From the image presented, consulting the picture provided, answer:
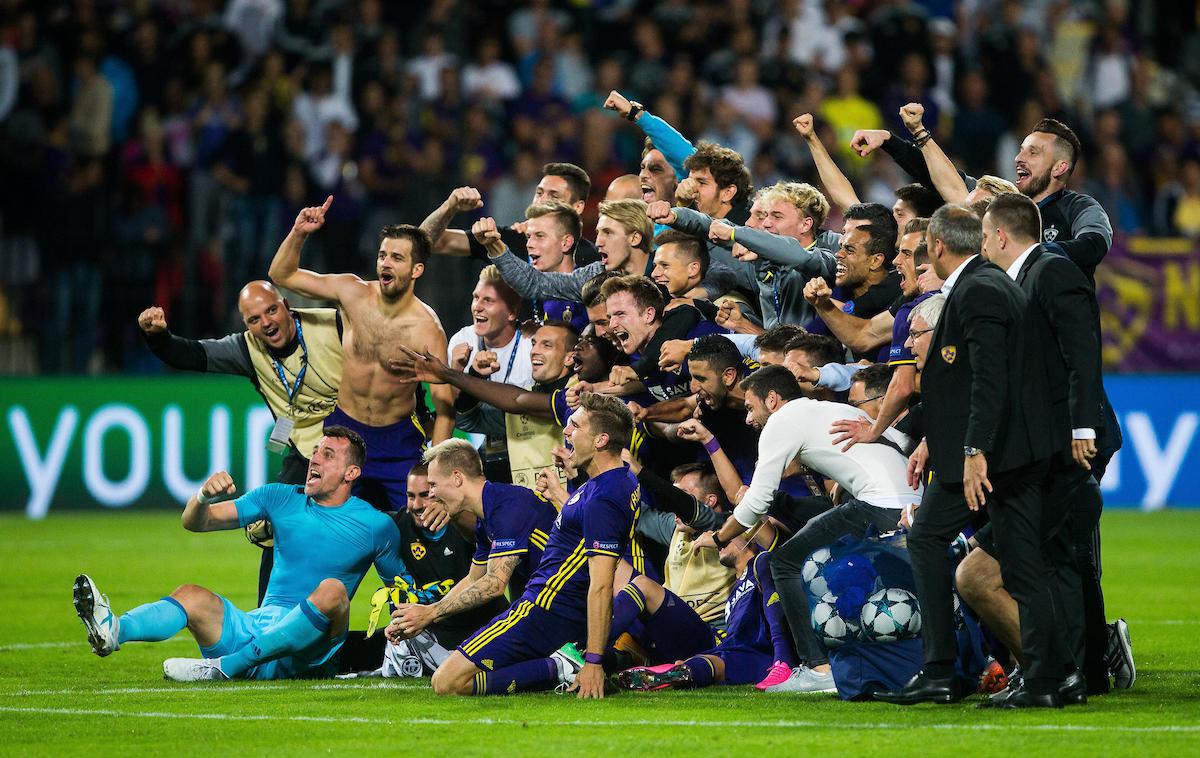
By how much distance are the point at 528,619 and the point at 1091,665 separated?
9.12 ft

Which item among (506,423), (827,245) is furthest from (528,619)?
(827,245)

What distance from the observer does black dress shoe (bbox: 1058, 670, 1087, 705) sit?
26.2ft

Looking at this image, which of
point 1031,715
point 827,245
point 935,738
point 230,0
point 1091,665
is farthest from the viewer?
point 230,0

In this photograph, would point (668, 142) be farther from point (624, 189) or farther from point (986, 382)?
point (986, 382)

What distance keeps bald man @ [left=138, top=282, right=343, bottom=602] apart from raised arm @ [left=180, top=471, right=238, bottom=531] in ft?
4.81

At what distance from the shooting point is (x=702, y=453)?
10.6m

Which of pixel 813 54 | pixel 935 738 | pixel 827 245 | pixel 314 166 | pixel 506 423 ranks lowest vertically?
pixel 935 738

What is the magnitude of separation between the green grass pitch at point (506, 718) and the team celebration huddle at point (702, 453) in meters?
0.27

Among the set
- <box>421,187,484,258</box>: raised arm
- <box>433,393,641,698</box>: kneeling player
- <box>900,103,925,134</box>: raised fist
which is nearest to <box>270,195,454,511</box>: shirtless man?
<box>421,187,484,258</box>: raised arm

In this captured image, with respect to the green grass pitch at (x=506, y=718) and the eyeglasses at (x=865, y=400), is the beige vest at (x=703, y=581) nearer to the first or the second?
the green grass pitch at (x=506, y=718)

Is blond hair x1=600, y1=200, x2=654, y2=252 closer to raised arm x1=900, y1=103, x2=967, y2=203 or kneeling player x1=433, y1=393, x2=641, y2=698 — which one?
raised arm x1=900, y1=103, x2=967, y2=203

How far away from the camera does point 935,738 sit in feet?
23.4

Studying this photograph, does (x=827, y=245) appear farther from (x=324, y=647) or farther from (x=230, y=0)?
(x=230, y=0)

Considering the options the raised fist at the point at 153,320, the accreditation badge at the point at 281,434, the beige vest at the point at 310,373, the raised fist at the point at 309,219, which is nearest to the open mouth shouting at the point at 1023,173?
the raised fist at the point at 309,219
